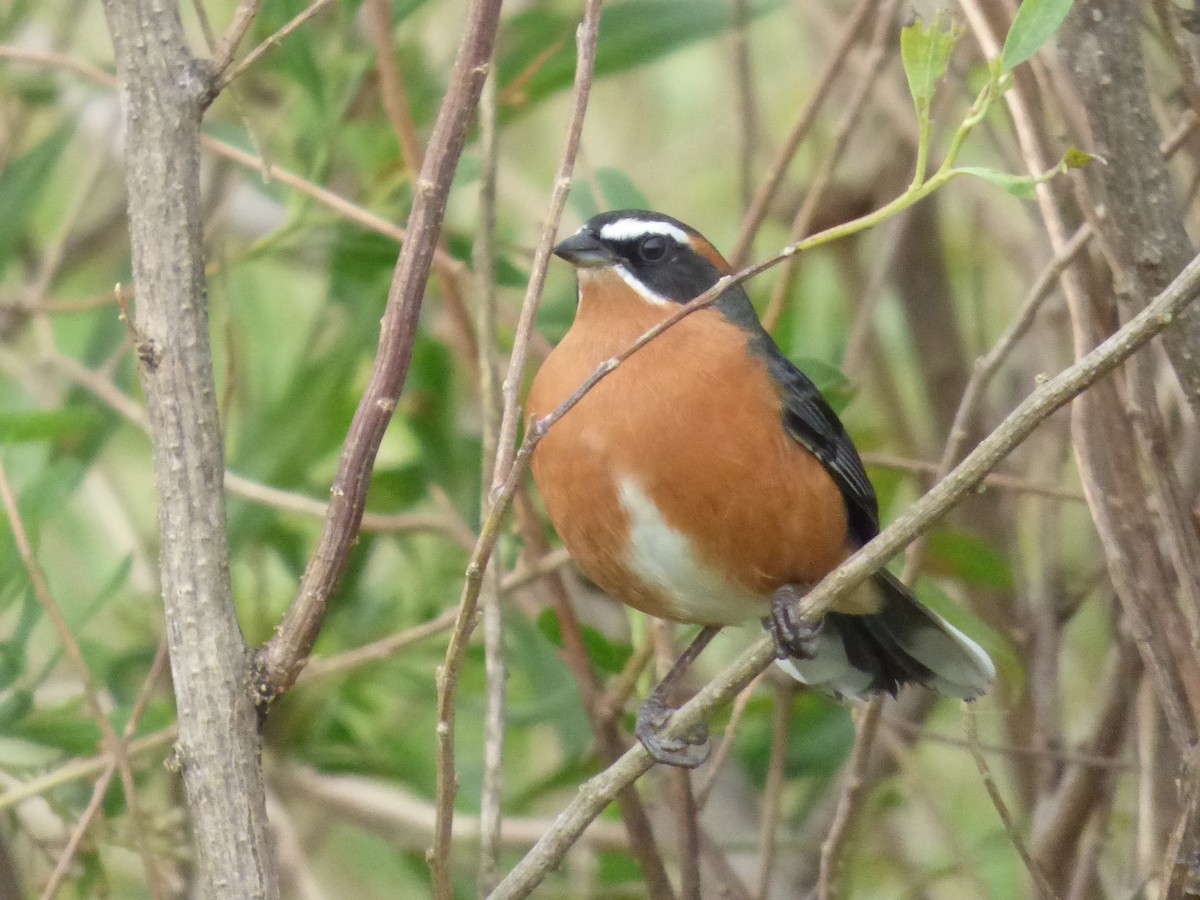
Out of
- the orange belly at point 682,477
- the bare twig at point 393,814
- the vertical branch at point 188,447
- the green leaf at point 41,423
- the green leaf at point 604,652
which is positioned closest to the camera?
the vertical branch at point 188,447

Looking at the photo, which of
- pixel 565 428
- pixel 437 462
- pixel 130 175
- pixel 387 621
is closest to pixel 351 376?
pixel 437 462

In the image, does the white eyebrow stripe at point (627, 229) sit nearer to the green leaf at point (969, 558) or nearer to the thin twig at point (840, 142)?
the thin twig at point (840, 142)

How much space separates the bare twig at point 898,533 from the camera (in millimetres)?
2283

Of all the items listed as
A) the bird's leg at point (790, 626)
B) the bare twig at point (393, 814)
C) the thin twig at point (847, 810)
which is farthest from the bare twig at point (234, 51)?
the bare twig at point (393, 814)

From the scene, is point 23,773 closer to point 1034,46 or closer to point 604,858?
point 604,858

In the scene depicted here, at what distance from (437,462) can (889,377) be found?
6.26 feet

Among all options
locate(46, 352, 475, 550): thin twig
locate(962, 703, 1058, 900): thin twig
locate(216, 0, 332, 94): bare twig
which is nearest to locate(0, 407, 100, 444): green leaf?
locate(46, 352, 475, 550): thin twig

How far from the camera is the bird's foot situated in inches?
127

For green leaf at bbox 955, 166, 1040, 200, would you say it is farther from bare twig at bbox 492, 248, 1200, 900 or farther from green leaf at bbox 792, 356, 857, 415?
green leaf at bbox 792, 356, 857, 415

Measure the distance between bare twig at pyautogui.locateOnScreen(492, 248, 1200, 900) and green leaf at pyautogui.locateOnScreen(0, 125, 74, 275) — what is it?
→ 284 cm

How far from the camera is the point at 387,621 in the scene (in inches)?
196

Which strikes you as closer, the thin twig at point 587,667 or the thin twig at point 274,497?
the thin twig at point 587,667

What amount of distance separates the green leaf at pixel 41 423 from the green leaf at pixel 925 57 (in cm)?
240

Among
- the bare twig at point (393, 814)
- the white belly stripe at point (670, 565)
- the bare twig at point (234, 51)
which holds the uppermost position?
the bare twig at point (234, 51)
